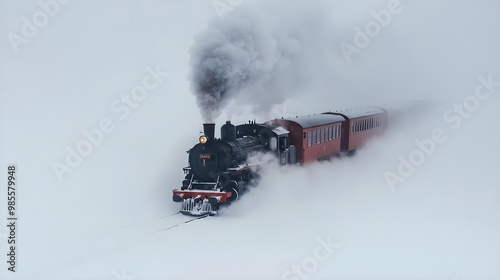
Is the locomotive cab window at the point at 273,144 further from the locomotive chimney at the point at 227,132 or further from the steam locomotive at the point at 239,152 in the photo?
the locomotive chimney at the point at 227,132

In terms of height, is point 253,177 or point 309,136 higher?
point 309,136

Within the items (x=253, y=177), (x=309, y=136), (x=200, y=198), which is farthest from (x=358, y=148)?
(x=200, y=198)

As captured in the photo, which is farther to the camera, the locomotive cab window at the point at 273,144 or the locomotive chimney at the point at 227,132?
the locomotive cab window at the point at 273,144

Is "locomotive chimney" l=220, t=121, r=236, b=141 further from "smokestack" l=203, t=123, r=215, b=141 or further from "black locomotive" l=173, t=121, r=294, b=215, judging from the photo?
"smokestack" l=203, t=123, r=215, b=141

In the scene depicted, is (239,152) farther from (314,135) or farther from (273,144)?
(314,135)

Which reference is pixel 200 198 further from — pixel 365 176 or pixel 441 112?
pixel 441 112

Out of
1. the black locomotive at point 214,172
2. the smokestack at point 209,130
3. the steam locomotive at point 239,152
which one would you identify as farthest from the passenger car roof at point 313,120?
the smokestack at point 209,130

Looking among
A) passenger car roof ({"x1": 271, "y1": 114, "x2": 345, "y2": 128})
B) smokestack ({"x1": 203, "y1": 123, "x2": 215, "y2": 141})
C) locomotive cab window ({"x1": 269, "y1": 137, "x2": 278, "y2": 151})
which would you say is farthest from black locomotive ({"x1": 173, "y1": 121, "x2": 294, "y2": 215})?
passenger car roof ({"x1": 271, "y1": 114, "x2": 345, "y2": 128})

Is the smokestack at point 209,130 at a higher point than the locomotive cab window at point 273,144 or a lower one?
higher
